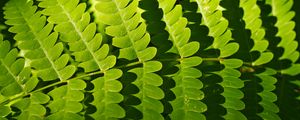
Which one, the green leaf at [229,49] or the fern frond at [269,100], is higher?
the green leaf at [229,49]

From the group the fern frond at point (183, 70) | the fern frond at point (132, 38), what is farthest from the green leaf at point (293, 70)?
the fern frond at point (132, 38)

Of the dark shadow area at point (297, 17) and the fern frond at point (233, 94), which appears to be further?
the dark shadow area at point (297, 17)

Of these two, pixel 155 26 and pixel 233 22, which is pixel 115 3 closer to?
pixel 155 26

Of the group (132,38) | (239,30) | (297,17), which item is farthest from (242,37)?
(132,38)

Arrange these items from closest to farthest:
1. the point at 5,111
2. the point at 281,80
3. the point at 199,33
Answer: the point at 5,111, the point at 199,33, the point at 281,80

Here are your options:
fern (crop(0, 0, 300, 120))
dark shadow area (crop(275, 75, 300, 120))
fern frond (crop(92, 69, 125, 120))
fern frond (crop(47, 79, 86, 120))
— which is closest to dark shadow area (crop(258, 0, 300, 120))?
dark shadow area (crop(275, 75, 300, 120))

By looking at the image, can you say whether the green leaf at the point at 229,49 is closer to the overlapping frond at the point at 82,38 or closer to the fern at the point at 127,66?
the fern at the point at 127,66

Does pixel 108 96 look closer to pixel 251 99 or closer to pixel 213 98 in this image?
pixel 213 98

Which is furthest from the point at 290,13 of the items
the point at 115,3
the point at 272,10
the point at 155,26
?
the point at 115,3
